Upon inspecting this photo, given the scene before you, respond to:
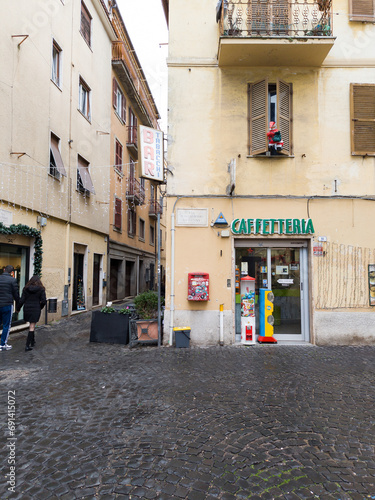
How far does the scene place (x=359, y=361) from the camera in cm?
625

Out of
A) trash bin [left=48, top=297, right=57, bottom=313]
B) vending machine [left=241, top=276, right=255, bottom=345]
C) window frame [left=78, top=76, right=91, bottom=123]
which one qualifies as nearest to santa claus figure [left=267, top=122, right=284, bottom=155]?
vending machine [left=241, top=276, right=255, bottom=345]

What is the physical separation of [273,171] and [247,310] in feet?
11.4

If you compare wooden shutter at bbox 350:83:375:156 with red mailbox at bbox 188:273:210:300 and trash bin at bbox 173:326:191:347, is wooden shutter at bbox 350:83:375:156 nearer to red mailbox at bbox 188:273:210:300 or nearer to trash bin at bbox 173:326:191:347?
red mailbox at bbox 188:273:210:300

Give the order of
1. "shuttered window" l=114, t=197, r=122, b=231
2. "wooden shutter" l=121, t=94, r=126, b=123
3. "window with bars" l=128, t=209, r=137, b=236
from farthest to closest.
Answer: "window with bars" l=128, t=209, r=137, b=236
"wooden shutter" l=121, t=94, r=126, b=123
"shuttered window" l=114, t=197, r=122, b=231

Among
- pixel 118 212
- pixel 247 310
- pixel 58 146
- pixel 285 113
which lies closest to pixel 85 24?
pixel 58 146

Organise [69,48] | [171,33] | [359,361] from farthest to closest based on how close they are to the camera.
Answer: [69,48] → [171,33] → [359,361]

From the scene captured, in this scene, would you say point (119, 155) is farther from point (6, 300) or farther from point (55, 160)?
point (6, 300)

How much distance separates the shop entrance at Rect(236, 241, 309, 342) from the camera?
26.5 feet

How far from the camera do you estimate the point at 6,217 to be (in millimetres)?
8641

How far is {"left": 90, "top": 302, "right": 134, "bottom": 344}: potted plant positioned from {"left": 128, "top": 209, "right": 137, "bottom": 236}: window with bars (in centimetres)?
1311

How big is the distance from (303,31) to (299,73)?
875 millimetres

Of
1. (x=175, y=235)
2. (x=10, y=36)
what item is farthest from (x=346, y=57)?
(x=10, y=36)

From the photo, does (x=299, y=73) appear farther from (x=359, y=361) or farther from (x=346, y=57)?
(x=359, y=361)

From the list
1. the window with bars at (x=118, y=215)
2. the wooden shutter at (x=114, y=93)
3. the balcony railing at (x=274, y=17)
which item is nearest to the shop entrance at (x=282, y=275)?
the balcony railing at (x=274, y=17)
